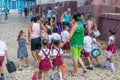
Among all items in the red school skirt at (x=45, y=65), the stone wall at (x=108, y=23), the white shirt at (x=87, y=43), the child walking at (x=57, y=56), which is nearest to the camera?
the red school skirt at (x=45, y=65)

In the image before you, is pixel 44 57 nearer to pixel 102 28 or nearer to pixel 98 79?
pixel 98 79

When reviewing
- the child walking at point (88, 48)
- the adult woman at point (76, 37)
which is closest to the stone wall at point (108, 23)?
the child walking at point (88, 48)

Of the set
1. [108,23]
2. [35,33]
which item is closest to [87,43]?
[35,33]

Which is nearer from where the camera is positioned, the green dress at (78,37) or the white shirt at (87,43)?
the green dress at (78,37)

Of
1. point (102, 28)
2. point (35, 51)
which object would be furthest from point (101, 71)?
point (102, 28)

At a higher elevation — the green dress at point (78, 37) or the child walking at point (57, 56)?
the green dress at point (78, 37)

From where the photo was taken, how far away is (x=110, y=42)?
10391 mm

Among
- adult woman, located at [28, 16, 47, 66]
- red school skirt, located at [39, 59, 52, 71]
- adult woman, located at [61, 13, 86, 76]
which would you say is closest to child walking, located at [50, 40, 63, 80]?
red school skirt, located at [39, 59, 52, 71]

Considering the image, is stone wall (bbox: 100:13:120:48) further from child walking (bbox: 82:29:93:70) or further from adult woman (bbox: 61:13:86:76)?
adult woman (bbox: 61:13:86:76)

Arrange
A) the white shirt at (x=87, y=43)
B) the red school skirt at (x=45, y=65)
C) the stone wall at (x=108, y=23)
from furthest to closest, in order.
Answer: the stone wall at (x=108, y=23), the white shirt at (x=87, y=43), the red school skirt at (x=45, y=65)

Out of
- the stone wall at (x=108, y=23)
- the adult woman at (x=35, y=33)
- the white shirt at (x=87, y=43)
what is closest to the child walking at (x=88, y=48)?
the white shirt at (x=87, y=43)

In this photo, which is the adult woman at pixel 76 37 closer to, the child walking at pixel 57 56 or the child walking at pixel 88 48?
the child walking at pixel 57 56

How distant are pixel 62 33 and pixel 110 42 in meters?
2.60

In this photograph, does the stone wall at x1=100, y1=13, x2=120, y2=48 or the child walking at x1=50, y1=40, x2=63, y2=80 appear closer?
the child walking at x1=50, y1=40, x2=63, y2=80
